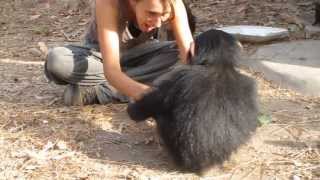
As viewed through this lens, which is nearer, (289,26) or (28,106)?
(28,106)

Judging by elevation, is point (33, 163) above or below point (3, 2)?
above

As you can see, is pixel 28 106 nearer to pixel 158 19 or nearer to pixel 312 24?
pixel 158 19

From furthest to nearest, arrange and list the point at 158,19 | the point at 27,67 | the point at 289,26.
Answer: the point at 289,26 → the point at 27,67 → the point at 158,19

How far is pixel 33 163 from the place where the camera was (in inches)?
110

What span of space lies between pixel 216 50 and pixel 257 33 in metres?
2.60

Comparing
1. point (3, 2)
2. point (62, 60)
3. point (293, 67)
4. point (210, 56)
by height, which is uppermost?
point (210, 56)

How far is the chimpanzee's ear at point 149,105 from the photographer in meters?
2.65

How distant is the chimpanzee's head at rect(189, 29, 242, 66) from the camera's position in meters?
2.55

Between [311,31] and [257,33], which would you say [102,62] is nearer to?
[257,33]

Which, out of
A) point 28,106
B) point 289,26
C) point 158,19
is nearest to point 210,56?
point 158,19

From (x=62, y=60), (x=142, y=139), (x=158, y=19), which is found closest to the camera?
(x=158, y=19)

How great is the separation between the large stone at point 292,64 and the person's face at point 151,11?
55.0 inches

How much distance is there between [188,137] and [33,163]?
828mm

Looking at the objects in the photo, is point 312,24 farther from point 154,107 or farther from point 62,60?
point 154,107
